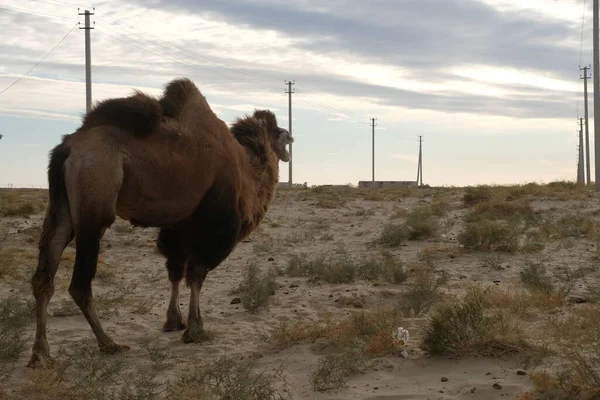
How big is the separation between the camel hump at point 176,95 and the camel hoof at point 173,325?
2.50 meters

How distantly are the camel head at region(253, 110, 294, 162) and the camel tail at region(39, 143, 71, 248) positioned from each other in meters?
3.85

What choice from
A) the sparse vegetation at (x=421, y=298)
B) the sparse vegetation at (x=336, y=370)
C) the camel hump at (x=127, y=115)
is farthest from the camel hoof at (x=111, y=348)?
the sparse vegetation at (x=421, y=298)

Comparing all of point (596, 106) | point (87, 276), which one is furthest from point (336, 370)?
point (596, 106)

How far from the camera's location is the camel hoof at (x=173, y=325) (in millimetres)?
8367

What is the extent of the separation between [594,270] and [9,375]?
8.92 m

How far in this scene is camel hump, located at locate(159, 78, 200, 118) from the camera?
762 cm

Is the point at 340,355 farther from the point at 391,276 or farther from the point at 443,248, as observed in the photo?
the point at 443,248

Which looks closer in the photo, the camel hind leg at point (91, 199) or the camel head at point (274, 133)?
the camel hind leg at point (91, 199)

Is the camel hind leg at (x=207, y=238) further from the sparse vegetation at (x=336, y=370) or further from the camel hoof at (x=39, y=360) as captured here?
the sparse vegetation at (x=336, y=370)

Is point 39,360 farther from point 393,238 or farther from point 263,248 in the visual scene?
point 393,238

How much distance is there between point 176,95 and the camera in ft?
25.9

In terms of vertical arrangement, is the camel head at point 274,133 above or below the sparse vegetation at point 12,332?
above

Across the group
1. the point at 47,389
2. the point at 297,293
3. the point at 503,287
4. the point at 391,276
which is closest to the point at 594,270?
the point at 503,287

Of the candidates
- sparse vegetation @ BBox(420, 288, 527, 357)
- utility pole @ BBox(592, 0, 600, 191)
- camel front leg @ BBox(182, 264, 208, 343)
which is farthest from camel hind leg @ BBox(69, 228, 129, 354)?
utility pole @ BBox(592, 0, 600, 191)
